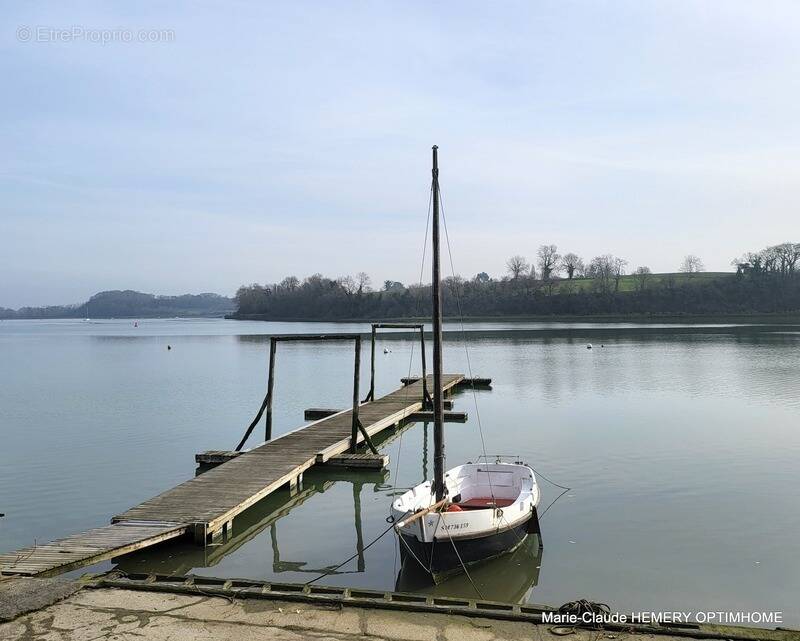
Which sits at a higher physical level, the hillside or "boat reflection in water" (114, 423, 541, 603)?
the hillside

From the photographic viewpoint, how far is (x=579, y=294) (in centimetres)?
13825

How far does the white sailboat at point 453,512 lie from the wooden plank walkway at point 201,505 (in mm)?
3576

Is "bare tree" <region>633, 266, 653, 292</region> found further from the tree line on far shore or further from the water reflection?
the water reflection

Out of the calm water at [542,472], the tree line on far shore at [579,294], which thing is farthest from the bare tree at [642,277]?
the calm water at [542,472]

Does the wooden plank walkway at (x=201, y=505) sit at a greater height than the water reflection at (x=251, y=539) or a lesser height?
greater

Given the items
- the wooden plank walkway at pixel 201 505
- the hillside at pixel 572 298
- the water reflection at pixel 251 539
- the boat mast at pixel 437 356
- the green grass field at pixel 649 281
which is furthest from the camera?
the green grass field at pixel 649 281

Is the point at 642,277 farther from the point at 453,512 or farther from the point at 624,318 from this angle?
the point at 453,512

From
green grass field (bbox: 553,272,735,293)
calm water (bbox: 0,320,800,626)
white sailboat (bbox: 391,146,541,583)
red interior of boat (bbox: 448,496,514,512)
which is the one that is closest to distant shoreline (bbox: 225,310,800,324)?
green grass field (bbox: 553,272,735,293)

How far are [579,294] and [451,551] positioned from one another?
134 m

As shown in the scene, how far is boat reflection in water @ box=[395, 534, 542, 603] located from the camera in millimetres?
9688

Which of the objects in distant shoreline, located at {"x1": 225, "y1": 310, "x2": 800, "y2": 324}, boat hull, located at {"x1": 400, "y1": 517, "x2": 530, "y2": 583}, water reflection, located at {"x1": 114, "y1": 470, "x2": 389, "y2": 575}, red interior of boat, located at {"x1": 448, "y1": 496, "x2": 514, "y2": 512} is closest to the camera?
boat hull, located at {"x1": 400, "y1": 517, "x2": 530, "y2": 583}

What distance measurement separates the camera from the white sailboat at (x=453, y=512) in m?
9.99

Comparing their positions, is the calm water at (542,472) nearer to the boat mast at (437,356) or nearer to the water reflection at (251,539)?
the water reflection at (251,539)

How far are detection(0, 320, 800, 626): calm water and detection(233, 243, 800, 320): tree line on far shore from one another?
72341 millimetres
